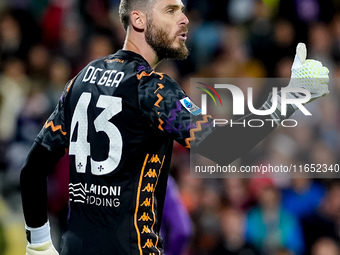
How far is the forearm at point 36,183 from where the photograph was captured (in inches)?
159

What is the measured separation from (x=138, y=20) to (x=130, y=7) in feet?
0.38

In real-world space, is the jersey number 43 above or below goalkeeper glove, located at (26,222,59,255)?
above

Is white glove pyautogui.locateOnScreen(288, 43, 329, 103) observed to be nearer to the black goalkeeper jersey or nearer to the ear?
the black goalkeeper jersey

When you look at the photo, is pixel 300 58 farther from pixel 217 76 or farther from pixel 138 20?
pixel 217 76

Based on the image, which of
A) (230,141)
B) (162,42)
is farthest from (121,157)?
(162,42)

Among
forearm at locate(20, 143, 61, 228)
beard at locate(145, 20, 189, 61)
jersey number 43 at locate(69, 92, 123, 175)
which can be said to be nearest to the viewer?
jersey number 43 at locate(69, 92, 123, 175)

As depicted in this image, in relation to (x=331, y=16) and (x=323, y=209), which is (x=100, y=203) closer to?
(x=323, y=209)

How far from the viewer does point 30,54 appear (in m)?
10.9

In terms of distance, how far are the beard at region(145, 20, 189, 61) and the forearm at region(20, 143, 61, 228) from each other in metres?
0.86


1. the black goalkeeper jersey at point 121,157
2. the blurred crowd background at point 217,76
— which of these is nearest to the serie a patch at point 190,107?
the black goalkeeper jersey at point 121,157

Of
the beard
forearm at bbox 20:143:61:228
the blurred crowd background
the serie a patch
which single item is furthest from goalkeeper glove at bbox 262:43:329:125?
the blurred crowd background

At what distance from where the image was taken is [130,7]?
A: 4.05 m

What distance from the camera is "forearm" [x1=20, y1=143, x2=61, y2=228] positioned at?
13.3ft

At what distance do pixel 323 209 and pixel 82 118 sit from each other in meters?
5.72
